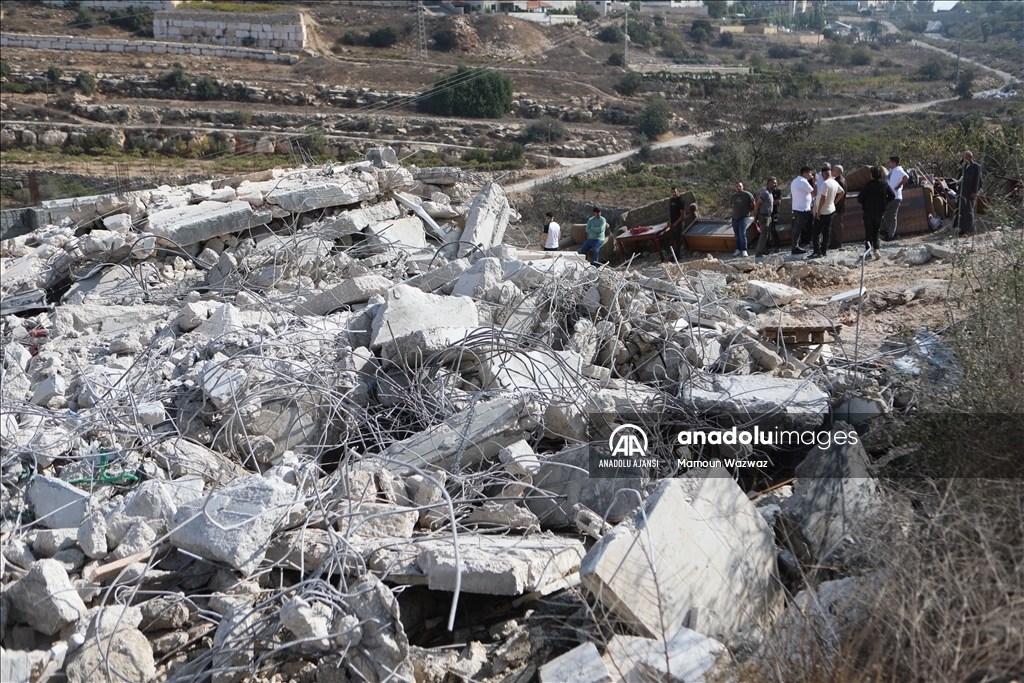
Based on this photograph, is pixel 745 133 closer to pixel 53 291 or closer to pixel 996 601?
pixel 53 291

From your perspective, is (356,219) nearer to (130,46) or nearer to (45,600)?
(45,600)

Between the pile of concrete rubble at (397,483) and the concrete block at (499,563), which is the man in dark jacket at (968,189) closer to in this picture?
the pile of concrete rubble at (397,483)

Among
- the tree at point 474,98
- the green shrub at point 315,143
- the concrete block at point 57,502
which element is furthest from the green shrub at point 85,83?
the concrete block at point 57,502

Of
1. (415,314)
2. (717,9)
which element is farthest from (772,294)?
(717,9)

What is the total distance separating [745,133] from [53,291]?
20.6m

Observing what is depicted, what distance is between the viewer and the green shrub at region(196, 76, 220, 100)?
40969 millimetres

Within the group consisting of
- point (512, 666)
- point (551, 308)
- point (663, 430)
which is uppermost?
point (551, 308)

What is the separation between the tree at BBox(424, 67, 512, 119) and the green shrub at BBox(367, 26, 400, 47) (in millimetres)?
10845

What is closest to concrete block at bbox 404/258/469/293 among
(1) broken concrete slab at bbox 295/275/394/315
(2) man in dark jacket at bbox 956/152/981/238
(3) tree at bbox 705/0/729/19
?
(1) broken concrete slab at bbox 295/275/394/315

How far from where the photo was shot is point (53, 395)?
5141 mm

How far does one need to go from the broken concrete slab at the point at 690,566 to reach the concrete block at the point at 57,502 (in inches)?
98.4

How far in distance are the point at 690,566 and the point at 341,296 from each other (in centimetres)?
386

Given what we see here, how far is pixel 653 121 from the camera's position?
41.8m

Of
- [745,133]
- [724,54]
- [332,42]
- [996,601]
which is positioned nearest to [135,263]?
[996,601]
